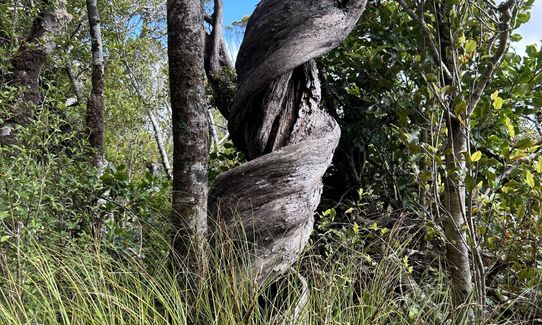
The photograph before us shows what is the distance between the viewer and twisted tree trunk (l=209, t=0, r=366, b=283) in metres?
2.00

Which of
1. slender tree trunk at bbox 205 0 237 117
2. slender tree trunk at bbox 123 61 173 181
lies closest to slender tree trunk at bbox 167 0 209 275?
slender tree trunk at bbox 205 0 237 117

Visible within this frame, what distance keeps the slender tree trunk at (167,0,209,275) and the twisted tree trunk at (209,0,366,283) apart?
6.1 inches

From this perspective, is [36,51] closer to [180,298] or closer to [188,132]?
[188,132]

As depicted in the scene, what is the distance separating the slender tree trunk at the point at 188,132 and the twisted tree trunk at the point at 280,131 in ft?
0.51

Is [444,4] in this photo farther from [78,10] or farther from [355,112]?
[78,10]

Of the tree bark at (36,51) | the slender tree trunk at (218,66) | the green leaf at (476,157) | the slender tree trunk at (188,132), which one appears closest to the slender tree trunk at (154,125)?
the tree bark at (36,51)

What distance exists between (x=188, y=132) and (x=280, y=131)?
478mm

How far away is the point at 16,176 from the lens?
223 cm

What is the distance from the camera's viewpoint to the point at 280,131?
7.35 feet

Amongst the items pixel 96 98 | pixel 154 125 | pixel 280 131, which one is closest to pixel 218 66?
pixel 96 98

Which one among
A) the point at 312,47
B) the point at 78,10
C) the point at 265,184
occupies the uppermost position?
the point at 78,10

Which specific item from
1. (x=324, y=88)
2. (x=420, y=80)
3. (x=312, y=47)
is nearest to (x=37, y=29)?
(x=324, y=88)

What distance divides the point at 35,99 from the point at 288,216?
241 cm

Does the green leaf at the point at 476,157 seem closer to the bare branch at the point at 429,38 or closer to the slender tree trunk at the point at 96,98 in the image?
the bare branch at the point at 429,38
